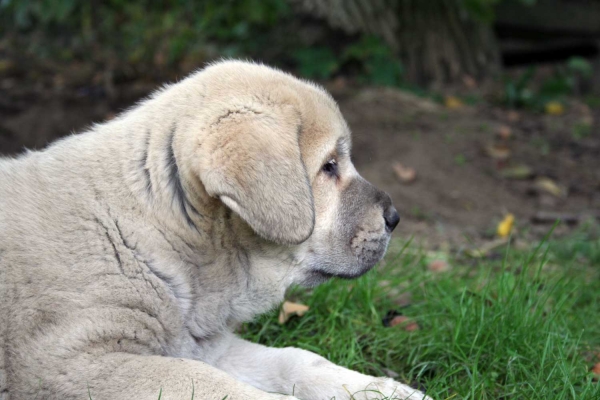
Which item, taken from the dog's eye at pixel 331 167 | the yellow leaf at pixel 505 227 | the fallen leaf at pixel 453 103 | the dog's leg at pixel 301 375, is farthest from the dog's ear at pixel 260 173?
the fallen leaf at pixel 453 103

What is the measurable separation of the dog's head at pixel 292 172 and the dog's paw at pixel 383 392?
1.74 ft

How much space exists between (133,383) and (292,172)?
1.01m

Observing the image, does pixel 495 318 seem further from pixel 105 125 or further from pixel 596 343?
pixel 105 125

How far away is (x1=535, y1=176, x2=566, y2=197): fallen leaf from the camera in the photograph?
6.81 metres

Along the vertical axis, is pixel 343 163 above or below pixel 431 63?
above

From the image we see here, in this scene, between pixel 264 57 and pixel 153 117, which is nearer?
A: pixel 153 117

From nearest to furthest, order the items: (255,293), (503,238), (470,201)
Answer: (255,293), (503,238), (470,201)

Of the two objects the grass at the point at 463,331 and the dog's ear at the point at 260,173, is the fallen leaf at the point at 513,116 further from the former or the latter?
the dog's ear at the point at 260,173

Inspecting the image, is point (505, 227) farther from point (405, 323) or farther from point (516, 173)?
point (405, 323)

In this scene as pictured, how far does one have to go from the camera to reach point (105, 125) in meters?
3.40

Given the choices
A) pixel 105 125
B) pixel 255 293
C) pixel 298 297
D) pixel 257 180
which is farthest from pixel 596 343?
pixel 105 125

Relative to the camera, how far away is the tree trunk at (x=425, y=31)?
27.2 feet

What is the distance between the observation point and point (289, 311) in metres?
3.91

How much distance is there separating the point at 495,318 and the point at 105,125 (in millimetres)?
2156
